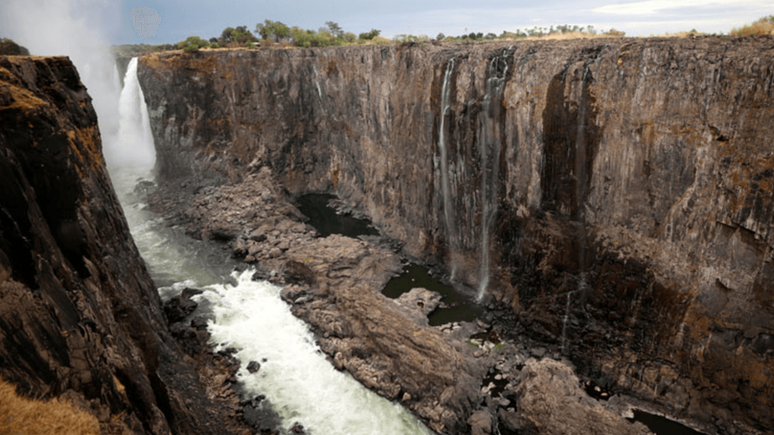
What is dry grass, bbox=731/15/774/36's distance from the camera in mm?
13333

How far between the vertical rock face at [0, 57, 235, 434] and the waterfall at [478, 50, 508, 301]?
12236mm

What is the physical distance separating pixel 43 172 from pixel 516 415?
1348cm

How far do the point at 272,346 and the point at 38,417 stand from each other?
35.4 ft

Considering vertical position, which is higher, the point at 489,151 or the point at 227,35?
the point at 227,35

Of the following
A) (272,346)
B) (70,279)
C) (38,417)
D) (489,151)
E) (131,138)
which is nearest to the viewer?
(38,417)

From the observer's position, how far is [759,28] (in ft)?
44.8

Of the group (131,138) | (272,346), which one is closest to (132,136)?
(131,138)

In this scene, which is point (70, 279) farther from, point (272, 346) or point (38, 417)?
point (272, 346)

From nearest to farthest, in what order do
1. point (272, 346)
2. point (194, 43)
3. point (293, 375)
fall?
1. point (293, 375)
2. point (272, 346)
3. point (194, 43)

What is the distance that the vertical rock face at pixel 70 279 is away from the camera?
7.21m

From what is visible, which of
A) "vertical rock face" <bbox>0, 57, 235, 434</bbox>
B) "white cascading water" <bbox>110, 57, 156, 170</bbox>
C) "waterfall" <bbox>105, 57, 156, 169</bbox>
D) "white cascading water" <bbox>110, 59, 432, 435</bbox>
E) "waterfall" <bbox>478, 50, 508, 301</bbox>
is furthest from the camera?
"waterfall" <bbox>105, 57, 156, 169</bbox>

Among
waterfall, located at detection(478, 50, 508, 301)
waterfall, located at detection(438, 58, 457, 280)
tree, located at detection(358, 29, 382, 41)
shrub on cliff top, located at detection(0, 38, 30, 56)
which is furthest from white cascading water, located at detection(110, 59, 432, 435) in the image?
tree, located at detection(358, 29, 382, 41)

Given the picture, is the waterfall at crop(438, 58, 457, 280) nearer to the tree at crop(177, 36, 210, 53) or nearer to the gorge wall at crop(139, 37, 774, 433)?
the gorge wall at crop(139, 37, 774, 433)

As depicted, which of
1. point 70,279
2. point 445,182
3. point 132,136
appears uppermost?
point 70,279
